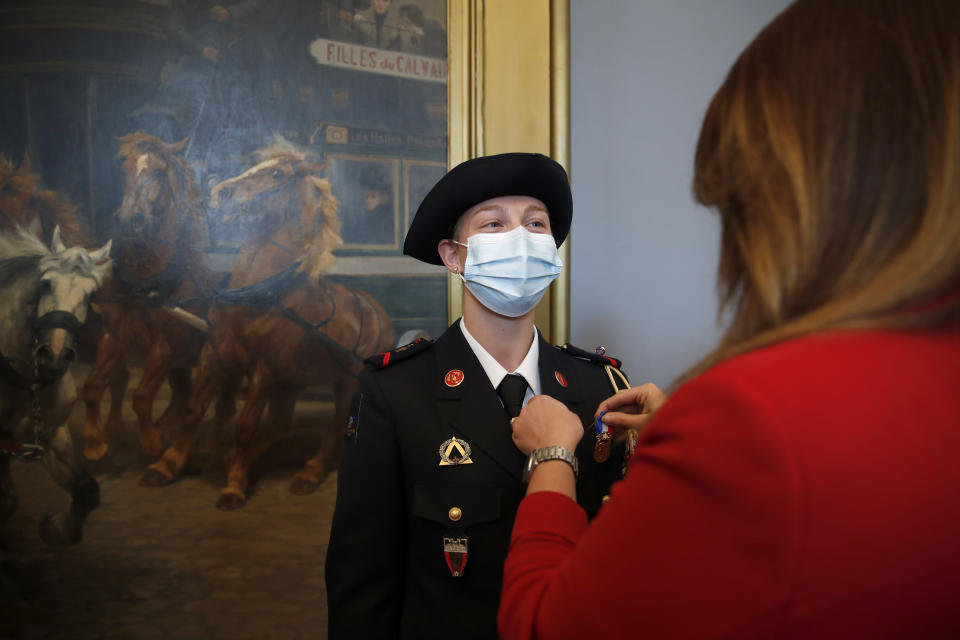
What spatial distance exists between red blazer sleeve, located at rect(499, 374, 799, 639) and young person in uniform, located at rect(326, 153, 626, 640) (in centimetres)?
69

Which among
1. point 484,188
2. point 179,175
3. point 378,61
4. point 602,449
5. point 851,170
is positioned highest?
point 378,61

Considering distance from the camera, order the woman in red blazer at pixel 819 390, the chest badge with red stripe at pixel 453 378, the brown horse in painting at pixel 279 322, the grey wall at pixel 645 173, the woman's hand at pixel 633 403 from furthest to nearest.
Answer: the grey wall at pixel 645 173, the brown horse in painting at pixel 279 322, the chest badge with red stripe at pixel 453 378, the woman's hand at pixel 633 403, the woman in red blazer at pixel 819 390

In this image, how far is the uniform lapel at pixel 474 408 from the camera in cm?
143

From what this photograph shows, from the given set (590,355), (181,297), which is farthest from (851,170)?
(181,297)

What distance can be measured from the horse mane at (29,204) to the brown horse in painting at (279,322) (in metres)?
0.49

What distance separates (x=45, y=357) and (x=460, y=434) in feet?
5.25

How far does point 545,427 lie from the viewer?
1.16 meters

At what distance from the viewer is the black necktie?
4.79 feet

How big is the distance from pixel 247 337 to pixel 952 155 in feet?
6.96

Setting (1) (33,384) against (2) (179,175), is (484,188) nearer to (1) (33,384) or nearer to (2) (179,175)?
(2) (179,175)

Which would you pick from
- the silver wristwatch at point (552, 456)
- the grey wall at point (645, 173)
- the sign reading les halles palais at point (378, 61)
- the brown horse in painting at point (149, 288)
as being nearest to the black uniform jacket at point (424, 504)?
the silver wristwatch at point (552, 456)

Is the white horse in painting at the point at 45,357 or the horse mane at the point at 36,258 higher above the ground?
the horse mane at the point at 36,258

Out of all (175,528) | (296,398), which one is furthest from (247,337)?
(175,528)

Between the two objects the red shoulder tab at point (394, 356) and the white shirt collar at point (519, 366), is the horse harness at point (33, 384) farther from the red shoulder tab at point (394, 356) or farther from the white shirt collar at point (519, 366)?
the white shirt collar at point (519, 366)
